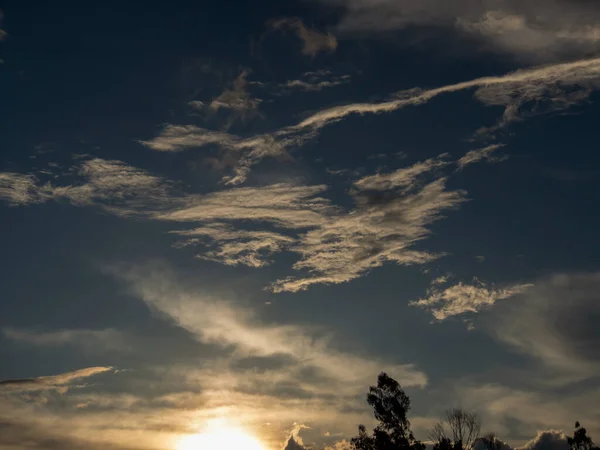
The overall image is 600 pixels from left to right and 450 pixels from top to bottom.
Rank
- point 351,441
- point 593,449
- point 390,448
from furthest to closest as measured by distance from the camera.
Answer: point 593,449
point 351,441
point 390,448

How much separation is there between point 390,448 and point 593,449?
1419 inches

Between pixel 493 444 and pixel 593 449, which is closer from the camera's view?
pixel 493 444

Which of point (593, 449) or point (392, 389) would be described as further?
point (593, 449)

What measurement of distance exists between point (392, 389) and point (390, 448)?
710 cm

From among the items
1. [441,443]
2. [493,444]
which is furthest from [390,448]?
[493,444]

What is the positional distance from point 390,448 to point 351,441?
677 centimetres

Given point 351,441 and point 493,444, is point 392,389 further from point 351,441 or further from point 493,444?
point 493,444

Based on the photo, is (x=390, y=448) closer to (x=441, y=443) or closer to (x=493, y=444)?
(x=441, y=443)

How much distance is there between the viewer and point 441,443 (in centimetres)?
7669

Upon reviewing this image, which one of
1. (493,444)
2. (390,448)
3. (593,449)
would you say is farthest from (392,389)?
(593,449)

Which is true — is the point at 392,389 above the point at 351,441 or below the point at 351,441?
above

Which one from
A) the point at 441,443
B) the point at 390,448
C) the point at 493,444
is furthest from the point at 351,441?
the point at 493,444

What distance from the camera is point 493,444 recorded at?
277 ft

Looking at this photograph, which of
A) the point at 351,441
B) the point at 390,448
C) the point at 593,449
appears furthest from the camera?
the point at 593,449
